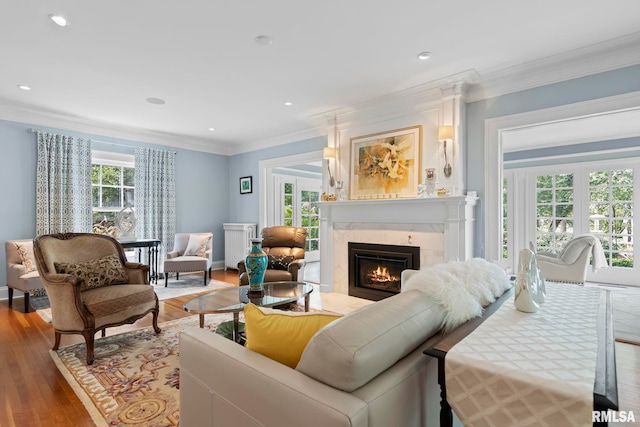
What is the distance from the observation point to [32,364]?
249 centimetres

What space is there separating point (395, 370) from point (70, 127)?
5771 millimetres

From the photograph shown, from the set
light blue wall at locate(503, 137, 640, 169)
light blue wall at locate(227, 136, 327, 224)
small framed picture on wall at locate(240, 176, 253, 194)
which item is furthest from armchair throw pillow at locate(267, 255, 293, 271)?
light blue wall at locate(503, 137, 640, 169)

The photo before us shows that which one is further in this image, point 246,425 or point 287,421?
point 246,425

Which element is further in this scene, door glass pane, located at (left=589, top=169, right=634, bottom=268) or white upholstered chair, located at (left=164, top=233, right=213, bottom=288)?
door glass pane, located at (left=589, top=169, right=634, bottom=268)

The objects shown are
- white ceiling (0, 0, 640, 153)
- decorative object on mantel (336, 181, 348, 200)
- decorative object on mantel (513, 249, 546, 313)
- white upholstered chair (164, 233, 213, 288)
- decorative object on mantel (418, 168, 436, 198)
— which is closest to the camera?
decorative object on mantel (513, 249, 546, 313)

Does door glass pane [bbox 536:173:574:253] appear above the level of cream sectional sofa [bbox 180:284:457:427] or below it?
above

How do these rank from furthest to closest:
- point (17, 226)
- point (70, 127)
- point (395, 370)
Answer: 1. point (70, 127)
2. point (17, 226)
3. point (395, 370)

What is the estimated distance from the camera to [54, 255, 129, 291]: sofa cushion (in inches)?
110

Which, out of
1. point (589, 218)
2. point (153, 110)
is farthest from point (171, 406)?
point (589, 218)

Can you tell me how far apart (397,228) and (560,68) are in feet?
7.30

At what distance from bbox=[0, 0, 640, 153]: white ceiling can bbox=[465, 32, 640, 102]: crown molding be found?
0.08 metres

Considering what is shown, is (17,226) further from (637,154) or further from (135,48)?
(637,154)

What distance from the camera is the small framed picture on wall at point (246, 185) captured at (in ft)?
21.2

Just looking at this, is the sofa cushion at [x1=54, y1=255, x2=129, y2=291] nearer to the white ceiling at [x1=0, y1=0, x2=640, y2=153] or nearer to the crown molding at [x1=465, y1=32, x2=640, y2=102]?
the white ceiling at [x1=0, y1=0, x2=640, y2=153]
